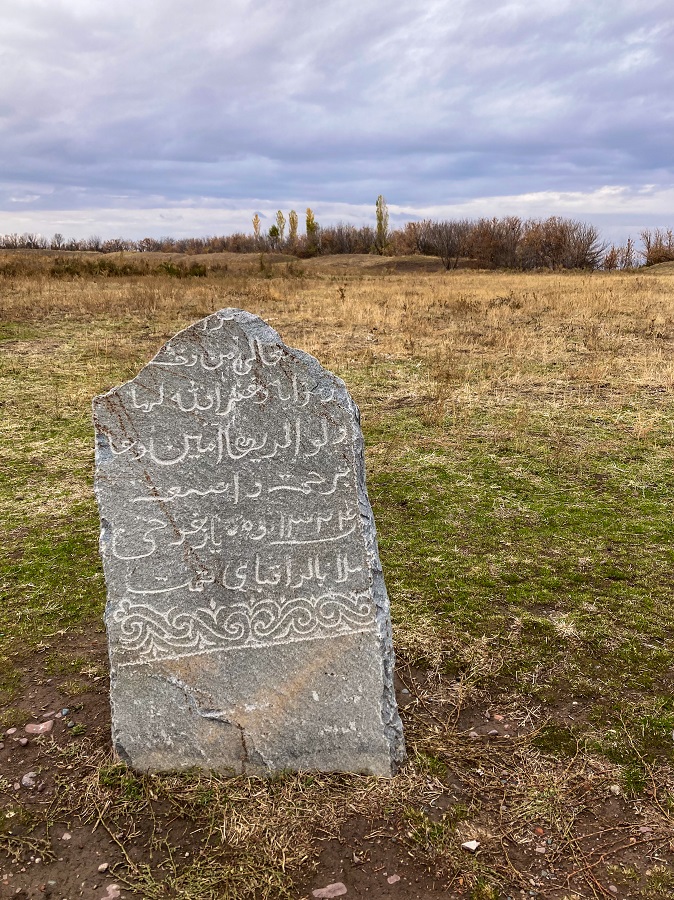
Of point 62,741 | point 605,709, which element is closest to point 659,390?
point 605,709

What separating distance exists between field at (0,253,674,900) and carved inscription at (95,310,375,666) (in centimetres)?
80

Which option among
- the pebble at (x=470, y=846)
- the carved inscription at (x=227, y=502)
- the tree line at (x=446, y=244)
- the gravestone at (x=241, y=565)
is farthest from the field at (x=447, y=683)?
the tree line at (x=446, y=244)

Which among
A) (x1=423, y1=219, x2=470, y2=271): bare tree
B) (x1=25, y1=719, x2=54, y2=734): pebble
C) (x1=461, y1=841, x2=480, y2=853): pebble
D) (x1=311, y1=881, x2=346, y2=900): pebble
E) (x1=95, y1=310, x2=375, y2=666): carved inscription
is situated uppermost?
(x1=423, y1=219, x2=470, y2=271): bare tree

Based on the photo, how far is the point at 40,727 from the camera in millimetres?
3701

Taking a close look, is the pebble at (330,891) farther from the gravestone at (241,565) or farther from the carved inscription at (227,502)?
the carved inscription at (227,502)

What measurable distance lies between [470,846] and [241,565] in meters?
1.65

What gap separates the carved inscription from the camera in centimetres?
319

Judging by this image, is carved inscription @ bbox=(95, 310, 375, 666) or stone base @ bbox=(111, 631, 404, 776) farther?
stone base @ bbox=(111, 631, 404, 776)

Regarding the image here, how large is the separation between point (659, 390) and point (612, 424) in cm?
215

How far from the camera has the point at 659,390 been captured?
410 inches

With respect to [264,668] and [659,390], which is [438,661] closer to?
[264,668]

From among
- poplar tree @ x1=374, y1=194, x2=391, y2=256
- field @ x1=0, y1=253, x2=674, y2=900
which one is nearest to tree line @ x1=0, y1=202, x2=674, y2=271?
poplar tree @ x1=374, y1=194, x2=391, y2=256

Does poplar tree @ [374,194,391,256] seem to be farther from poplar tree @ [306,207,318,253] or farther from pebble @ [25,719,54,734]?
pebble @ [25,719,54,734]

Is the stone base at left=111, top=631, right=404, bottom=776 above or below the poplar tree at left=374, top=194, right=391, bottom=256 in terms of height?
below
